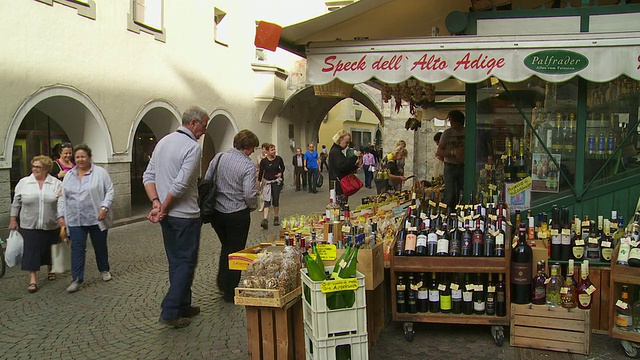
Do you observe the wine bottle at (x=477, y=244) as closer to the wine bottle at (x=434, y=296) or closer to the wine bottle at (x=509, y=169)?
the wine bottle at (x=434, y=296)

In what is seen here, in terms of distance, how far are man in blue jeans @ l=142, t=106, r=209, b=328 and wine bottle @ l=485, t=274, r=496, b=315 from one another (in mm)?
2387

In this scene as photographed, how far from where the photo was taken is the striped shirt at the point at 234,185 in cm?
509

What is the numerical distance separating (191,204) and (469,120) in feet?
8.89

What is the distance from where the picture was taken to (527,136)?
17.7 feet

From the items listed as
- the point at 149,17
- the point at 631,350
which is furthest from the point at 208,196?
the point at 149,17

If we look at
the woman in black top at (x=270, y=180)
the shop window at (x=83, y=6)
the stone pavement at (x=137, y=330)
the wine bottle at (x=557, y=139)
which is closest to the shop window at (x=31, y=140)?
the shop window at (x=83, y=6)

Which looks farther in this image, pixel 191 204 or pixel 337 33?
pixel 337 33

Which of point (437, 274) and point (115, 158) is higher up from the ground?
point (115, 158)

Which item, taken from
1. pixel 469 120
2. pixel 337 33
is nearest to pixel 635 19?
pixel 469 120

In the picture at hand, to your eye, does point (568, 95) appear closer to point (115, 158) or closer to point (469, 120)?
point (469, 120)

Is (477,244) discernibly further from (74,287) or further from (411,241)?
(74,287)

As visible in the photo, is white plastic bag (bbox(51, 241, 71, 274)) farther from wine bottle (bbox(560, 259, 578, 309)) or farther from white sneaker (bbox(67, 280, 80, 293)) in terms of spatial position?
wine bottle (bbox(560, 259, 578, 309))

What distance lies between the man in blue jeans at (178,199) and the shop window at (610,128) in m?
3.50

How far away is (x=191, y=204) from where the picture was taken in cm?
457
